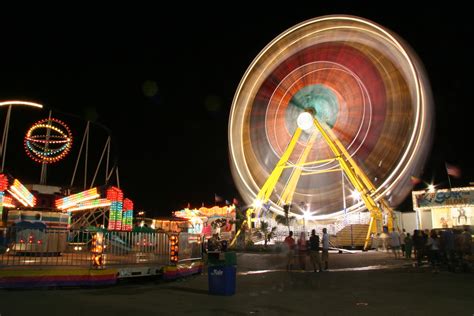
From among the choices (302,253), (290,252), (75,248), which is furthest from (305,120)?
(75,248)

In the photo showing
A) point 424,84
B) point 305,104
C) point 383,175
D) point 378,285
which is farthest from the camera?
point 305,104

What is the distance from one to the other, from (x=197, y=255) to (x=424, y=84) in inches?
842

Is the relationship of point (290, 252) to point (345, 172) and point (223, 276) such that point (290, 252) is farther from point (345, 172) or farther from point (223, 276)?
point (345, 172)

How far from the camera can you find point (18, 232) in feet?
39.8

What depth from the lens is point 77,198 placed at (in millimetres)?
26797

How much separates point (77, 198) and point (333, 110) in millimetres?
22718

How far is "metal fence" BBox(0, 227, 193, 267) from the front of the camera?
11070 millimetres

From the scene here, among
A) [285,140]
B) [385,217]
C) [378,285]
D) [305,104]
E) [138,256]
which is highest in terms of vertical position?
[305,104]

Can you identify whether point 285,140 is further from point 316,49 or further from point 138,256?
point 138,256

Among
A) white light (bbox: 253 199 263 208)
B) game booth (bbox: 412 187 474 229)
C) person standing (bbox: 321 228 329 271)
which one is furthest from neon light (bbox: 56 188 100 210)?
game booth (bbox: 412 187 474 229)

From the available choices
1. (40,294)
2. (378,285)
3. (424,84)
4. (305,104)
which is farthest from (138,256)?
(305,104)

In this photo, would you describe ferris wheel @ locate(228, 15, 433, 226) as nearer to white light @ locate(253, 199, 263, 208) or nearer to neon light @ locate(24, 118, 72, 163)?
white light @ locate(253, 199, 263, 208)

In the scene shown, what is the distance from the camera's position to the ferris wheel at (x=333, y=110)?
102ft

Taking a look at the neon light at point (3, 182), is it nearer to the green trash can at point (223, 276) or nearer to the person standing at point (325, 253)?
the green trash can at point (223, 276)
